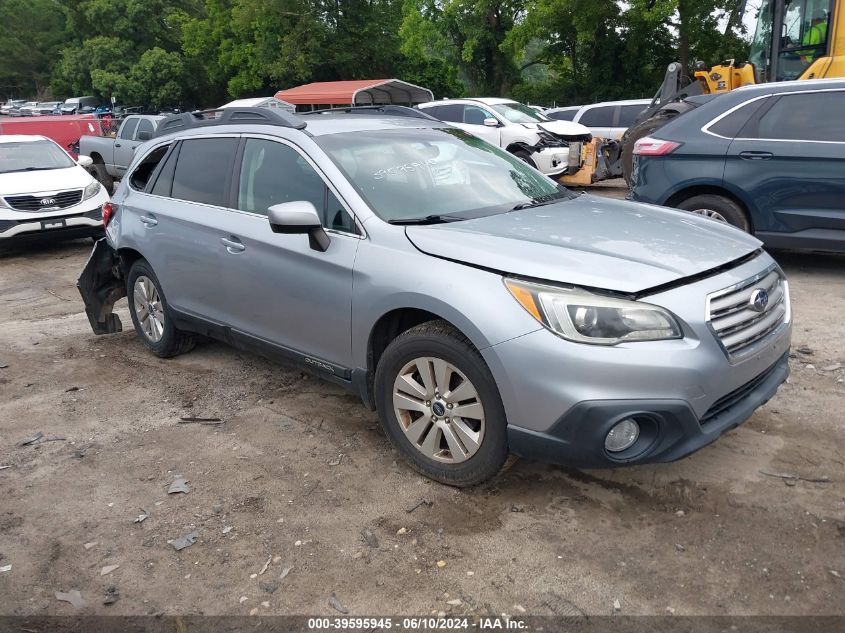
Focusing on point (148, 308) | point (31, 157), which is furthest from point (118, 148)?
point (148, 308)

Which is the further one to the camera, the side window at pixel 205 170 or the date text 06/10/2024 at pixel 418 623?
the side window at pixel 205 170

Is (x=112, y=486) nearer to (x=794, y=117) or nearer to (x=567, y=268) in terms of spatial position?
(x=567, y=268)

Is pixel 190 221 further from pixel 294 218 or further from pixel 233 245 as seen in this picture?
pixel 294 218

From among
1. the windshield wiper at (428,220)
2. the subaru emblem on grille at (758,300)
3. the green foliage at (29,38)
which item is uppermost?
the green foliage at (29,38)

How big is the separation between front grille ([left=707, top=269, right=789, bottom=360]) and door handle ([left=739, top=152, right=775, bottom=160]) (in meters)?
3.62

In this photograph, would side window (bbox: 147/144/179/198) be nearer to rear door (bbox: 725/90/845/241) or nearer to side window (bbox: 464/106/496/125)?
rear door (bbox: 725/90/845/241)

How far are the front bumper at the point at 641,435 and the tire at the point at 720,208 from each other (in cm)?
411

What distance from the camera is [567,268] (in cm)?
307

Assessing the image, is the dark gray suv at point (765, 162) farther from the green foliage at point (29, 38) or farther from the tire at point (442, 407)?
the green foliage at point (29, 38)

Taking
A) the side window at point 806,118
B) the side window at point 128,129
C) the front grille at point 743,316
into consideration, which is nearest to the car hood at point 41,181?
the side window at point 128,129

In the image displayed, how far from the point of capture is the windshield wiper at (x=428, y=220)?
3701mm

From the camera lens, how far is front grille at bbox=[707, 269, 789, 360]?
306 centimetres

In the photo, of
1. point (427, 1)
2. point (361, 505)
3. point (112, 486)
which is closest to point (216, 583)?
point (361, 505)

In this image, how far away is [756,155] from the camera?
21.8ft
